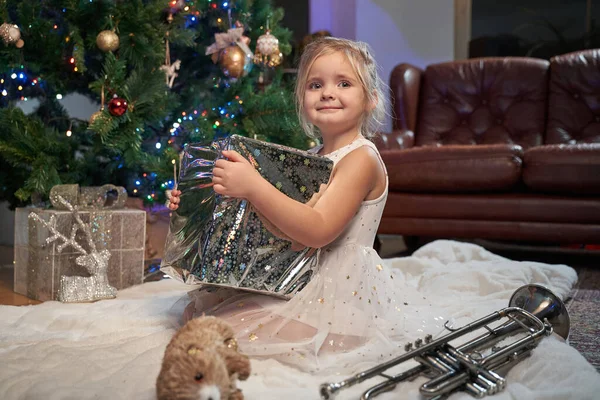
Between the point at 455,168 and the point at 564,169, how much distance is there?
0.43 metres

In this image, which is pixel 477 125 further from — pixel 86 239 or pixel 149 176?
pixel 86 239

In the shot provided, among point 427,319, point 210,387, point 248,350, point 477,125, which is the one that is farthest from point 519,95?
point 210,387

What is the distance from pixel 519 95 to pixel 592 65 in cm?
38

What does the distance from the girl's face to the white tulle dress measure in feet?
0.22

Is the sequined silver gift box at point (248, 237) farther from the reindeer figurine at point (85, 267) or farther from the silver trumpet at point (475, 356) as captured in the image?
the reindeer figurine at point (85, 267)

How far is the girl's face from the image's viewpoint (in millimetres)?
1340

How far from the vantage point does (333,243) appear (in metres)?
1.33

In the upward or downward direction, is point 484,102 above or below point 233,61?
below

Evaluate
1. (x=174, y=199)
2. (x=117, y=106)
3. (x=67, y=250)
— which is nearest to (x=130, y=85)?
(x=117, y=106)

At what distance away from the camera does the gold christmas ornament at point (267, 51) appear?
238 cm

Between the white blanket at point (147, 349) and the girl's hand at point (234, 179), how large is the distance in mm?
316

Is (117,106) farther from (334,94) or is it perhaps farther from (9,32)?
(334,94)

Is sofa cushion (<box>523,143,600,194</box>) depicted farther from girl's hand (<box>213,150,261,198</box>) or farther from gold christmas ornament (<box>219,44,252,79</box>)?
girl's hand (<box>213,150,261,198</box>)

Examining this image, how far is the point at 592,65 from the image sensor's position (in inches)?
124
